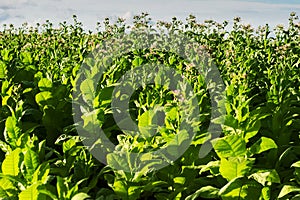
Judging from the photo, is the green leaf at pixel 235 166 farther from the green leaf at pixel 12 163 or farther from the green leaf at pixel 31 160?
the green leaf at pixel 12 163

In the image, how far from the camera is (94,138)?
11.2 feet

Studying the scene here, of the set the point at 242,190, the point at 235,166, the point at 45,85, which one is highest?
the point at 45,85

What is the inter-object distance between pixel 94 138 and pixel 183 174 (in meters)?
0.69

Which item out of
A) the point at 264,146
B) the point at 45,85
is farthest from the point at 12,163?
the point at 45,85

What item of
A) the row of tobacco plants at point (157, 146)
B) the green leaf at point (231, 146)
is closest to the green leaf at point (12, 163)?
the row of tobacco plants at point (157, 146)

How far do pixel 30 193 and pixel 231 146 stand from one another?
1.04m

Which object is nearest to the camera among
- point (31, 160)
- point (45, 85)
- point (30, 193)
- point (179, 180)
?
point (30, 193)

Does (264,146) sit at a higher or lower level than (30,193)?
higher

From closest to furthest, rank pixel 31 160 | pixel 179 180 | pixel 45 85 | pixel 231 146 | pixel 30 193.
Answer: pixel 30 193
pixel 31 160
pixel 231 146
pixel 179 180
pixel 45 85

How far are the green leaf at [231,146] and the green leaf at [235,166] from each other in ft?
0.26

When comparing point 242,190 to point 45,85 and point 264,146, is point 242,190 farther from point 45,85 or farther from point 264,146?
point 45,85

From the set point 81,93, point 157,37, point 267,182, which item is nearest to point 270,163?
point 267,182

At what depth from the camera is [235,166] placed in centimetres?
269

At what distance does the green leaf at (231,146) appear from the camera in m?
2.73
